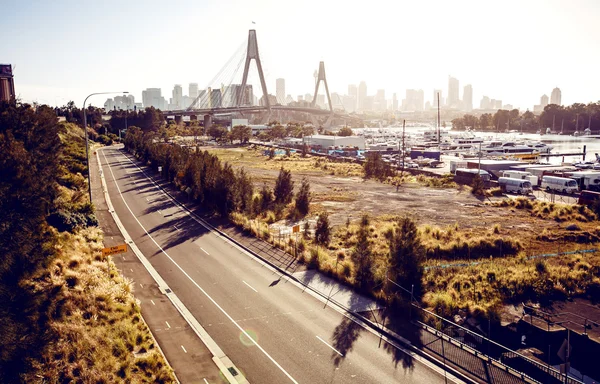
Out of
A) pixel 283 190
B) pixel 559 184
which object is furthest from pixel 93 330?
pixel 559 184

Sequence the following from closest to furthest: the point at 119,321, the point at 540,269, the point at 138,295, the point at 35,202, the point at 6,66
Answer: the point at 119,321, the point at 35,202, the point at 138,295, the point at 540,269, the point at 6,66

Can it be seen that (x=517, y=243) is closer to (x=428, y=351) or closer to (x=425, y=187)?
(x=428, y=351)

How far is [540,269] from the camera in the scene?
23812 mm

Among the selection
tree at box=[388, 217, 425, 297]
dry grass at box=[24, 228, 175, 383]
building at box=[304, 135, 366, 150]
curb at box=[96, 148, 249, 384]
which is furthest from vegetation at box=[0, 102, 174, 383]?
building at box=[304, 135, 366, 150]

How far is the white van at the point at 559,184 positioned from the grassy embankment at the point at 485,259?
9108 millimetres

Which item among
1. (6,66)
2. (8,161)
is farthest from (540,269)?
(6,66)

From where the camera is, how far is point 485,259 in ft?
88.6

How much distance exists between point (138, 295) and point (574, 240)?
1128 inches

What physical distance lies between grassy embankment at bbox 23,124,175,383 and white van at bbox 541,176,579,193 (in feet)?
154

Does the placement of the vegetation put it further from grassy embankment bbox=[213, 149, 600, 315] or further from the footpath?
grassy embankment bbox=[213, 149, 600, 315]

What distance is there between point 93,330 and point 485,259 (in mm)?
21547

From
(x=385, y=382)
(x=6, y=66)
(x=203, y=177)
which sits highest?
(x=6, y=66)

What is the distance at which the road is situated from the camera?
1479cm

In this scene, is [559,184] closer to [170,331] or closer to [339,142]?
[170,331]
